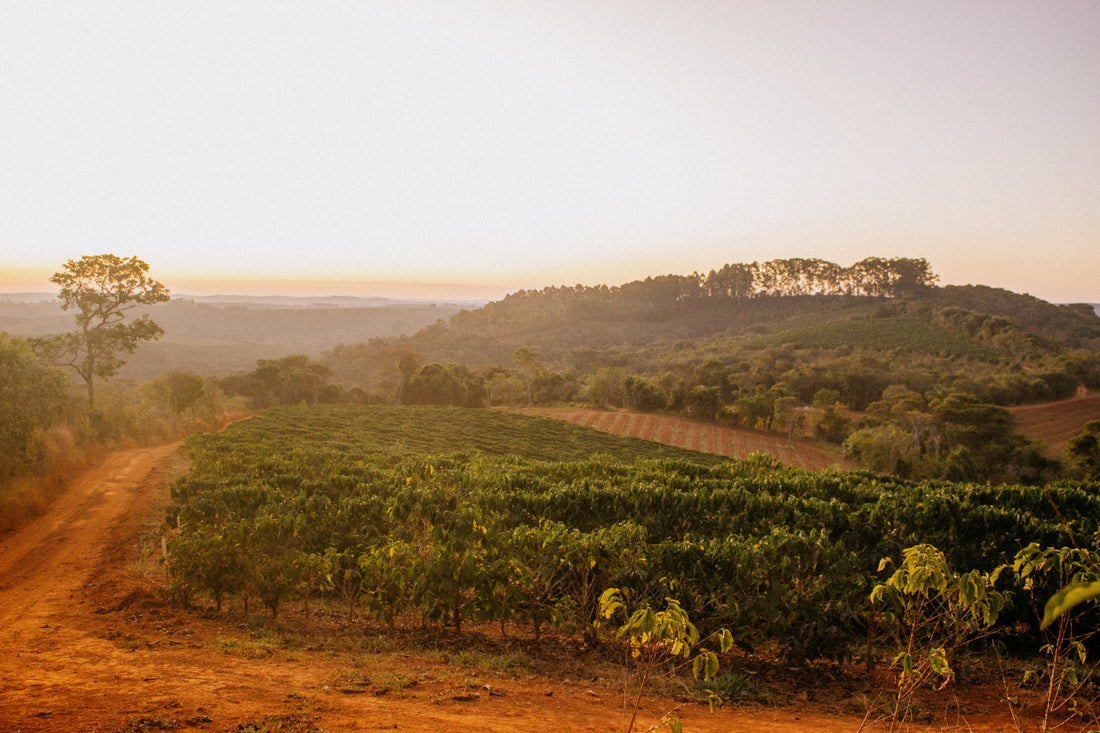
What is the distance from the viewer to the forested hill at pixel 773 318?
8412cm

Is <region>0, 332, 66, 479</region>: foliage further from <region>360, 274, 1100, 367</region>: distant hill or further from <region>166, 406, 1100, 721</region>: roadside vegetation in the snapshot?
<region>360, 274, 1100, 367</region>: distant hill

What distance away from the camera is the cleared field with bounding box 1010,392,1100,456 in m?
42.1

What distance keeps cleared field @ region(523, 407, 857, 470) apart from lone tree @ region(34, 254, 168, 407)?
28.5 m

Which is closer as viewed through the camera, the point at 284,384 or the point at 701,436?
the point at 701,436

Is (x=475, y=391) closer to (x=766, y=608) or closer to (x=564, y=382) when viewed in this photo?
(x=564, y=382)

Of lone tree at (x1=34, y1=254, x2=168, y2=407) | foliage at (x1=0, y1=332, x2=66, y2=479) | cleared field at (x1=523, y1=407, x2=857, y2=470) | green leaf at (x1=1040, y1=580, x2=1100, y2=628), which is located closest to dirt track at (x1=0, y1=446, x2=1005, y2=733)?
green leaf at (x1=1040, y1=580, x2=1100, y2=628)

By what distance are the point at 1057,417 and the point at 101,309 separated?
66.9 m

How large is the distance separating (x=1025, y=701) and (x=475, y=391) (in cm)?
5166

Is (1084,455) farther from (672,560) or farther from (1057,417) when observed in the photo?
(672,560)

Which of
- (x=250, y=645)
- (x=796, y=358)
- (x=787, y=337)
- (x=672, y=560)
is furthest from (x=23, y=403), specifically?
(x=787, y=337)

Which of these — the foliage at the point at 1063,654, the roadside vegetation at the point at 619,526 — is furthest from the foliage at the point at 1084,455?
the foliage at the point at 1063,654

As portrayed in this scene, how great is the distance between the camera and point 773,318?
125 meters

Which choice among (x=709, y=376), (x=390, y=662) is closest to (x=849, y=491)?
(x=390, y=662)

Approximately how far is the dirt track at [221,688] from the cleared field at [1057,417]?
154ft
